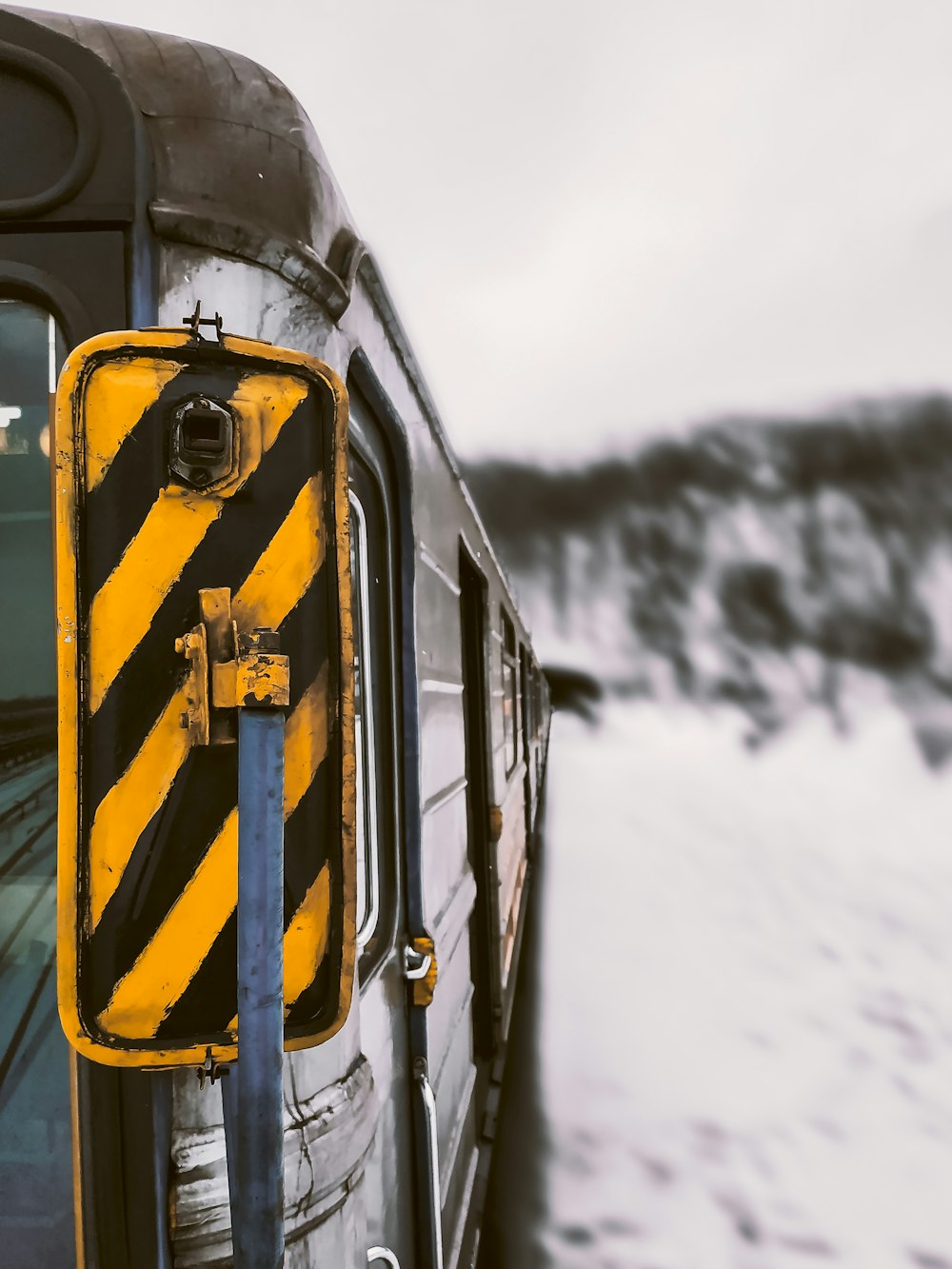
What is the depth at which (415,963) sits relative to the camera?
1692 mm

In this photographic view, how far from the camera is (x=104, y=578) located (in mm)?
792

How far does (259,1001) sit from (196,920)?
135 mm

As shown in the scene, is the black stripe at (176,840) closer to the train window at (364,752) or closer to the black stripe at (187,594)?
the black stripe at (187,594)

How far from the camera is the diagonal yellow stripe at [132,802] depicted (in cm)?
79

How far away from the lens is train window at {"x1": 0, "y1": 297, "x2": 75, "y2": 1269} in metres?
1.02

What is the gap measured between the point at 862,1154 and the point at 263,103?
4316mm

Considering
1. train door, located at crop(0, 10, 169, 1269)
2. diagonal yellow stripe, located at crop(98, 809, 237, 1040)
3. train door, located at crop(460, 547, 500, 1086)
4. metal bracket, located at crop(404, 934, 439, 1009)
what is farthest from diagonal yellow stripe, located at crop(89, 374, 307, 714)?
train door, located at crop(460, 547, 500, 1086)

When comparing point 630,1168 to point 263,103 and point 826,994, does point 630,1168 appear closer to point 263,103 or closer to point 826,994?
point 826,994

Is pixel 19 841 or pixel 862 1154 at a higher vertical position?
pixel 19 841

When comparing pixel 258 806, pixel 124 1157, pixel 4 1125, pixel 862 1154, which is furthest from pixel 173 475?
pixel 862 1154

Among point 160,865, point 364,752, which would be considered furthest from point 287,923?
point 364,752

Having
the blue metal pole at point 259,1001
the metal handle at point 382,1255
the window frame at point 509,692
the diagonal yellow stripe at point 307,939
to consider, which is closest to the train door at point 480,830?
the window frame at point 509,692

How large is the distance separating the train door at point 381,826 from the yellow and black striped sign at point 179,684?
67 cm

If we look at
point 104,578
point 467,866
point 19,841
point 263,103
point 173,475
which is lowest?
point 467,866
